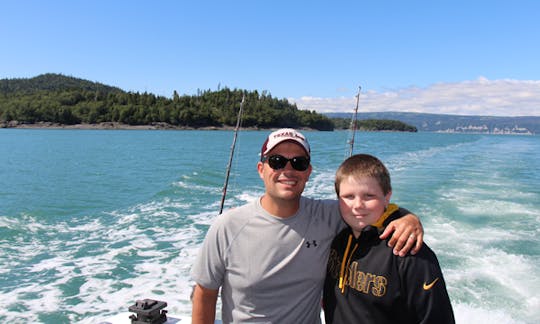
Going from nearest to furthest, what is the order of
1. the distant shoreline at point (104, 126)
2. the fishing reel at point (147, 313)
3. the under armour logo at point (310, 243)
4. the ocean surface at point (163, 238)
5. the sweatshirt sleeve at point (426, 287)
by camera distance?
the sweatshirt sleeve at point (426, 287)
the under armour logo at point (310, 243)
the fishing reel at point (147, 313)
the ocean surface at point (163, 238)
the distant shoreline at point (104, 126)

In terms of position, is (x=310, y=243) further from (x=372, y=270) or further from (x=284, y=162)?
(x=284, y=162)

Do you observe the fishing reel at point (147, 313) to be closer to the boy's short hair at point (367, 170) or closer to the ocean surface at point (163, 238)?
the boy's short hair at point (367, 170)

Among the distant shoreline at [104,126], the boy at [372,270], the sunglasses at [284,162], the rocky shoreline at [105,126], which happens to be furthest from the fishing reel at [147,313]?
the rocky shoreline at [105,126]

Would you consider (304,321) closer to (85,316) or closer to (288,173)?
(288,173)

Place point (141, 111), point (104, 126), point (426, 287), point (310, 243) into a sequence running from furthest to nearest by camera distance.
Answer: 1. point (141, 111)
2. point (104, 126)
3. point (310, 243)
4. point (426, 287)

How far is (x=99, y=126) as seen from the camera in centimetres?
12038

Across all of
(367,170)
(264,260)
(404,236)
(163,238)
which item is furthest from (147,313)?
(163,238)

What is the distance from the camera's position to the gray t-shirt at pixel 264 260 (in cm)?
235

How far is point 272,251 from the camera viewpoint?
2348 mm

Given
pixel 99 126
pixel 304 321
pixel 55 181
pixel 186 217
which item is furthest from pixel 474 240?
pixel 99 126

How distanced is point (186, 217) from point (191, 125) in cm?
12328

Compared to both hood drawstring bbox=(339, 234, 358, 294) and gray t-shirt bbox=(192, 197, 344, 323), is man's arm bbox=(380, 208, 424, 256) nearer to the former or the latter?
hood drawstring bbox=(339, 234, 358, 294)

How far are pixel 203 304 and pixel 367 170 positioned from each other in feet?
4.13

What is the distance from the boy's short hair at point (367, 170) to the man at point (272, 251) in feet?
0.77
